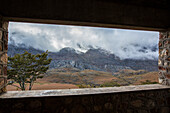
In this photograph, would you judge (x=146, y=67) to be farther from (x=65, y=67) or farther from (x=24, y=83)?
(x=24, y=83)

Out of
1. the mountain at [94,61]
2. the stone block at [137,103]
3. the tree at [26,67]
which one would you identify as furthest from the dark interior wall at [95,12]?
the tree at [26,67]

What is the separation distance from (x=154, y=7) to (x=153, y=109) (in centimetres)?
190

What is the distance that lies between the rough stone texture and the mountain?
0.62m

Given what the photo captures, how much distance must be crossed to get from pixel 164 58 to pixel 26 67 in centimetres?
358

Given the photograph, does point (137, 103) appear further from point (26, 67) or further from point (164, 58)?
point (26, 67)

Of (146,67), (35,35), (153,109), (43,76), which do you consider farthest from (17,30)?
(146,67)

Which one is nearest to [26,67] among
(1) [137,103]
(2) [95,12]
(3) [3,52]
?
(3) [3,52]

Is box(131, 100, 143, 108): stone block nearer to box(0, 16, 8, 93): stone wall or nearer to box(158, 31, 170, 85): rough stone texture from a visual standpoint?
box(158, 31, 170, 85): rough stone texture

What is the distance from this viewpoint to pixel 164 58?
210cm

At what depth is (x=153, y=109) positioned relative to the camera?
182cm

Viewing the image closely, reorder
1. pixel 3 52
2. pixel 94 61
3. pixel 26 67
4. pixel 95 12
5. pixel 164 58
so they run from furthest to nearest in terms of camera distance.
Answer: pixel 26 67 → pixel 94 61 → pixel 164 58 → pixel 95 12 → pixel 3 52

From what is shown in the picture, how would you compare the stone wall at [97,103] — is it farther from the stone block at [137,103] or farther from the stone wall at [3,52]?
the stone wall at [3,52]

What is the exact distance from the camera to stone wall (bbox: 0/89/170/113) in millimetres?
1409

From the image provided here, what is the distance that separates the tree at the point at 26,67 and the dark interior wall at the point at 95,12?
1443 millimetres
